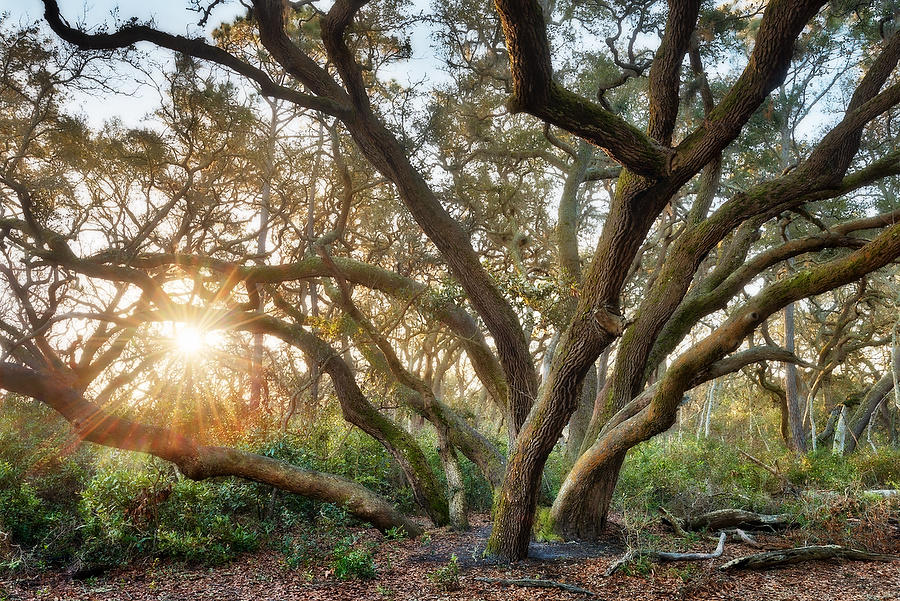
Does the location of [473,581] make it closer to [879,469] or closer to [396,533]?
[396,533]

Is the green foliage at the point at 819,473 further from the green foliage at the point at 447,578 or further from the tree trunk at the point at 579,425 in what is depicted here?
the green foliage at the point at 447,578

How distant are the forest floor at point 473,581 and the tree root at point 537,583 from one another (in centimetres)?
Answer: 4

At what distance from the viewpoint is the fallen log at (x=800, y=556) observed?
218 inches

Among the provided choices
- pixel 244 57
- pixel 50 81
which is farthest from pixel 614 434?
pixel 50 81

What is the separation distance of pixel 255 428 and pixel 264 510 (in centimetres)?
152

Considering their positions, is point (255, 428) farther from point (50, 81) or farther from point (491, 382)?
point (50, 81)

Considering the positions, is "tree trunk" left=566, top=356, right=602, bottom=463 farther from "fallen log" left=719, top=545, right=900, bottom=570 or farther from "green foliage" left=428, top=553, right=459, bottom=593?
"green foliage" left=428, top=553, right=459, bottom=593

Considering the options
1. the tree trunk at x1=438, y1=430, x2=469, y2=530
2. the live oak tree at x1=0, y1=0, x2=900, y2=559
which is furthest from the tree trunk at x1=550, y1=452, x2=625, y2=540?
the tree trunk at x1=438, y1=430, x2=469, y2=530

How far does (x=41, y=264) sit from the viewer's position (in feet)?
22.6

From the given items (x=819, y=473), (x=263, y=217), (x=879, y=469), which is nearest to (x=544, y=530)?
(x=819, y=473)

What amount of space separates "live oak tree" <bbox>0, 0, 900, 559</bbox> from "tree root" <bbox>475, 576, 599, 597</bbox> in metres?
0.62

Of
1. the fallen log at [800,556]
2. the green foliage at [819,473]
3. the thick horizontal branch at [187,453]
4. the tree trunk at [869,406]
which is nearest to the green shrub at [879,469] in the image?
the green foliage at [819,473]

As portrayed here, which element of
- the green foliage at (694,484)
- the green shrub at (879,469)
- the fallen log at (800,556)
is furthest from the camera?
the green shrub at (879,469)

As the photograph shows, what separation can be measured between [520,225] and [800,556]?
7.10 meters
